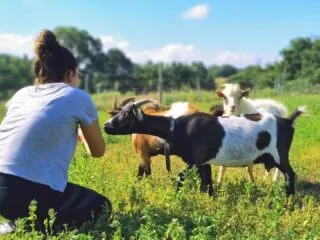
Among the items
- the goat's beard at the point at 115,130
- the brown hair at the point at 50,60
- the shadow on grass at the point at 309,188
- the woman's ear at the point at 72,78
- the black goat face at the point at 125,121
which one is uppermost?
the brown hair at the point at 50,60

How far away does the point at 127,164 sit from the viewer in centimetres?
792

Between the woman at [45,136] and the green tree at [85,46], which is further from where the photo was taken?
the green tree at [85,46]

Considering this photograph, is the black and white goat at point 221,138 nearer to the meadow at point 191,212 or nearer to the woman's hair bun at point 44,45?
the meadow at point 191,212

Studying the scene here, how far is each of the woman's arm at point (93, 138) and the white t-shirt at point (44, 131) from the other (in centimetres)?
5

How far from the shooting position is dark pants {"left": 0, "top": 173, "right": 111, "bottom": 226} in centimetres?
398

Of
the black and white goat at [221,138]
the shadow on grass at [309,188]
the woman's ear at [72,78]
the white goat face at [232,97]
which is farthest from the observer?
the white goat face at [232,97]

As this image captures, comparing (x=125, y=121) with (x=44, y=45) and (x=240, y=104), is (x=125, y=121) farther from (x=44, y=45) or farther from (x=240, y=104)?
(x=240, y=104)

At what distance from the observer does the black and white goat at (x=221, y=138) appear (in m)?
6.06

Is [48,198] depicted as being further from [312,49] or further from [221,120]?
[312,49]

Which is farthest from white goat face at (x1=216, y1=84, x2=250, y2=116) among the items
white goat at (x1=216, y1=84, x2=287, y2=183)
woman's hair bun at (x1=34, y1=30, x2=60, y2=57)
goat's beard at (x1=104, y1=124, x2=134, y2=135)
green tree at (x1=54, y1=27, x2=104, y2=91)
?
green tree at (x1=54, y1=27, x2=104, y2=91)

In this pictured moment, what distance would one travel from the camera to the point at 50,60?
4066mm

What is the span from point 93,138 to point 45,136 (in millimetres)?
393

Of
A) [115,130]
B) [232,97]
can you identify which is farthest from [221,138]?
[232,97]

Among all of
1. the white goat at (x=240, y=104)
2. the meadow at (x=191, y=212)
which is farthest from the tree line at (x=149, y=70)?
the meadow at (x=191, y=212)
